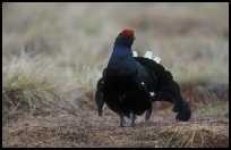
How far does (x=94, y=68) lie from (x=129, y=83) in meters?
1.96

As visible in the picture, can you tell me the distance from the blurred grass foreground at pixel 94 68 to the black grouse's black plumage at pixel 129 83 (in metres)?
0.17

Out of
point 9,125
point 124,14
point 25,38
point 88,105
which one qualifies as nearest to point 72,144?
point 9,125

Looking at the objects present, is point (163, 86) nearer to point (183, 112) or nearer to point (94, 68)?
point (183, 112)

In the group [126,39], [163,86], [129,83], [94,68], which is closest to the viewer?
[129,83]

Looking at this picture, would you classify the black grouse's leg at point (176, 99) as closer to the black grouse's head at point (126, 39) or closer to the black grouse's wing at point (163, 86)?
the black grouse's wing at point (163, 86)

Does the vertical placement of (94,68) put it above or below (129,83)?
below

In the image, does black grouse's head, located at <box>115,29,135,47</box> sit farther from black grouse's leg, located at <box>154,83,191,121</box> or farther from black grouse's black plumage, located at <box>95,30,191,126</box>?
black grouse's leg, located at <box>154,83,191,121</box>

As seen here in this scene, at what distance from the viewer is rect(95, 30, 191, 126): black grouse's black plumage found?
25.5 ft

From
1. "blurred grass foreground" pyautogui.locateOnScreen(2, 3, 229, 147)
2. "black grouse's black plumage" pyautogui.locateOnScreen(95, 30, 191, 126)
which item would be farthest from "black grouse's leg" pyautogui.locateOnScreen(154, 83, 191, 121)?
"blurred grass foreground" pyautogui.locateOnScreen(2, 3, 229, 147)

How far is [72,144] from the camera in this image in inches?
304

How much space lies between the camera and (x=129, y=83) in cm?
780

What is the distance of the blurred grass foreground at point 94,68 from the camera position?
7.82 m

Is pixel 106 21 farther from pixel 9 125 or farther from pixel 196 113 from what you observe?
pixel 9 125

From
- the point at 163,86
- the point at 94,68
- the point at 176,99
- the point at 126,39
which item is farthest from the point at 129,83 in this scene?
the point at 94,68
